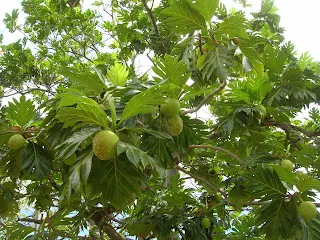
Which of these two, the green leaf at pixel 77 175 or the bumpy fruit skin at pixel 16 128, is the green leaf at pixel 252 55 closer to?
the green leaf at pixel 77 175

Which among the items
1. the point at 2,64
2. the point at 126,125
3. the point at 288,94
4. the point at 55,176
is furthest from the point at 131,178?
the point at 2,64

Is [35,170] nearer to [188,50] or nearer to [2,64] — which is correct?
[188,50]

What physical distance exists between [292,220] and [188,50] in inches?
42.3

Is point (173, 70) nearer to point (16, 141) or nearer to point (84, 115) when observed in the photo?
point (84, 115)

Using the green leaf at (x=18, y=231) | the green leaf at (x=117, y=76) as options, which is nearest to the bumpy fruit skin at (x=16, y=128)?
the green leaf at (x=117, y=76)

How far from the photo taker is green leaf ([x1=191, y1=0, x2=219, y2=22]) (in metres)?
1.93

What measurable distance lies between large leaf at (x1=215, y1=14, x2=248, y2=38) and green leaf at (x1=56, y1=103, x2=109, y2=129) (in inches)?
38.9

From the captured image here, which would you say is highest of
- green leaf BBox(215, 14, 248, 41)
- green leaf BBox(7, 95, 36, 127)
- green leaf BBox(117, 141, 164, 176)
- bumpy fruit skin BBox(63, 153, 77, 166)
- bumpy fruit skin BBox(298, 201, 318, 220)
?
green leaf BBox(215, 14, 248, 41)

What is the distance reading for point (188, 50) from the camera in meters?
2.17

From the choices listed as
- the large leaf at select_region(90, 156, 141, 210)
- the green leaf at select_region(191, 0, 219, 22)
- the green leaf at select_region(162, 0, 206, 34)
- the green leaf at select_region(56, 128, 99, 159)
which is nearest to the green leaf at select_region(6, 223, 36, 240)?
the large leaf at select_region(90, 156, 141, 210)

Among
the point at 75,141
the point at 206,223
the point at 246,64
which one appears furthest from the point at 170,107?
the point at 206,223

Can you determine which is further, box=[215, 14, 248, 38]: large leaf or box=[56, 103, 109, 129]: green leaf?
box=[215, 14, 248, 38]: large leaf

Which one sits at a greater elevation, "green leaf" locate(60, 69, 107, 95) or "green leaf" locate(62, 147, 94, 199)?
"green leaf" locate(60, 69, 107, 95)

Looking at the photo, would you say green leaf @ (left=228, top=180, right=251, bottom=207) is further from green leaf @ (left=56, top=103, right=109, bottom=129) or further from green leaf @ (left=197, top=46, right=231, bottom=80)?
green leaf @ (left=56, top=103, right=109, bottom=129)
